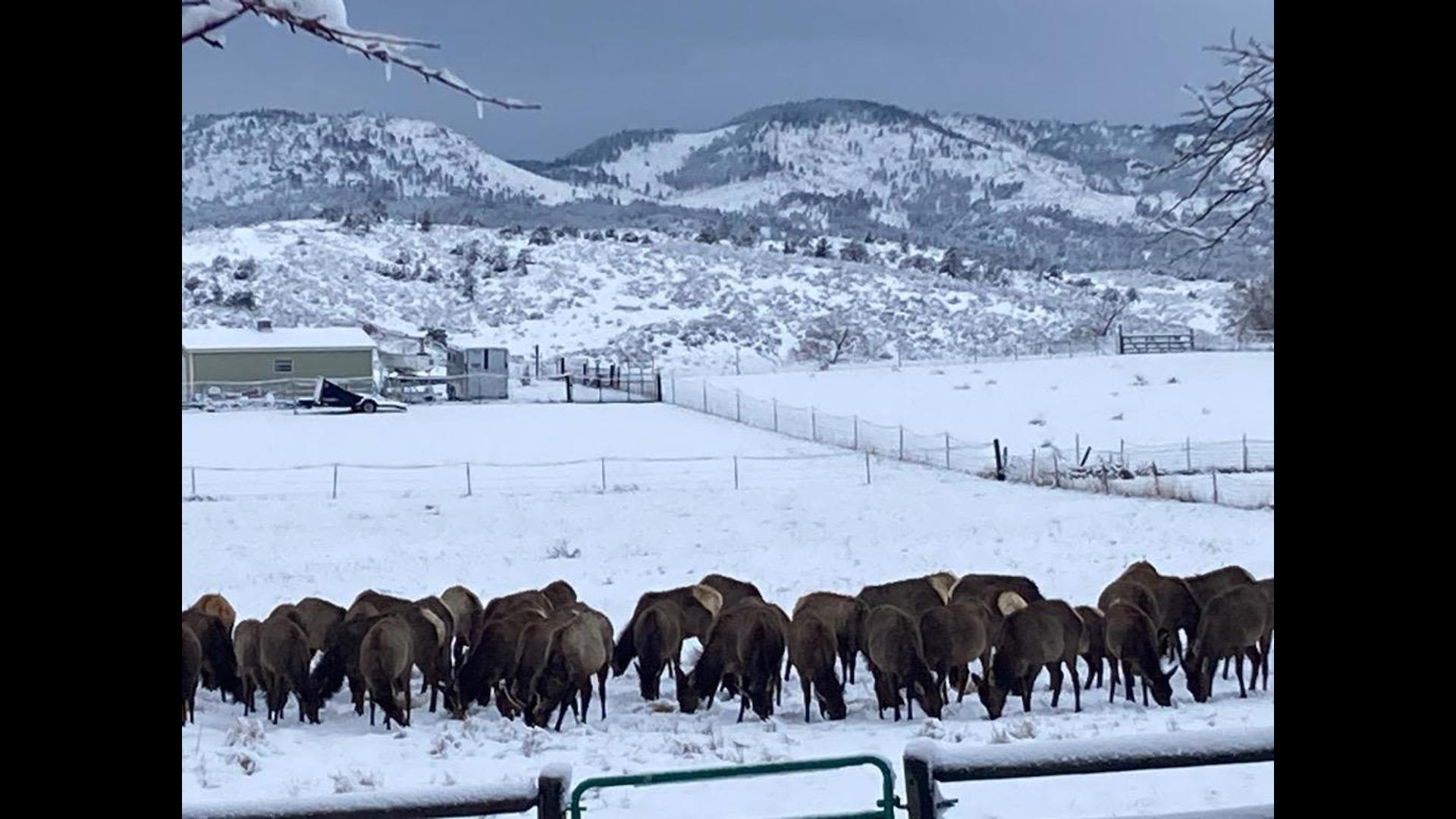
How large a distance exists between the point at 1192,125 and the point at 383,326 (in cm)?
3165

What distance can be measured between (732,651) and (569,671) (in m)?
0.87

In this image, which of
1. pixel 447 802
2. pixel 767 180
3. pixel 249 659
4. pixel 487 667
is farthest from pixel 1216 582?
pixel 767 180

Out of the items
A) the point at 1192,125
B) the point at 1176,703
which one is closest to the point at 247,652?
the point at 1176,703

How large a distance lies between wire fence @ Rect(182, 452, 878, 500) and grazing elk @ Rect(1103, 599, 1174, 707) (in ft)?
27.5

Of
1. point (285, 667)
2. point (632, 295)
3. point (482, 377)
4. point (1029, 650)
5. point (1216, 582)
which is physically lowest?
point (285, 667)

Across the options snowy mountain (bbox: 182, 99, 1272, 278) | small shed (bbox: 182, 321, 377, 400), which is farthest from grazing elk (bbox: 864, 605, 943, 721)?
snowy mountain (bbox: 182, 99, 1272, 278)

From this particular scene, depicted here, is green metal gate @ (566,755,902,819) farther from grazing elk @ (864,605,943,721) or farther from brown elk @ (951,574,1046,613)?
brown elk @ (951,574,1046,613)

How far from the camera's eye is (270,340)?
25.6m

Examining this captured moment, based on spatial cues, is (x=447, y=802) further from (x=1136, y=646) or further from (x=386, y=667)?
(x=1136, y=646)

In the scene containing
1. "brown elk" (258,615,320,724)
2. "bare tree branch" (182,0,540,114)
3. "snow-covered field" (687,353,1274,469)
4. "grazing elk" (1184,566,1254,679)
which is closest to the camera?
"bare tree branch" (182,0,540,114)

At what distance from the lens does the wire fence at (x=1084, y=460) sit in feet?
48.3

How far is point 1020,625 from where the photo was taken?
7.27 metres

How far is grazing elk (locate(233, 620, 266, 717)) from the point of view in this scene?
7.49 metres
